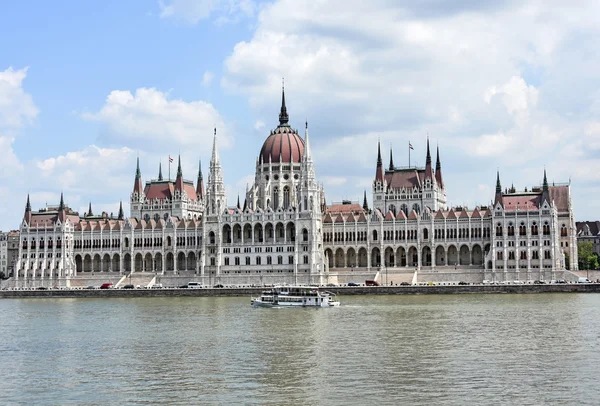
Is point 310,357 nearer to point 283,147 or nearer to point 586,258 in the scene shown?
point 586,258

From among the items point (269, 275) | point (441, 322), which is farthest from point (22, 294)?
point (441, 322)

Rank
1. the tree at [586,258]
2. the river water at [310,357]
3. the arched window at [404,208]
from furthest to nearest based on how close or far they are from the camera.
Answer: the arched window at [404,208] < the tree at [586,258] < the river water at [310,357]

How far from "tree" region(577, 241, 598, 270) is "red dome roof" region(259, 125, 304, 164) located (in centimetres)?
4504

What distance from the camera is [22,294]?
442ft

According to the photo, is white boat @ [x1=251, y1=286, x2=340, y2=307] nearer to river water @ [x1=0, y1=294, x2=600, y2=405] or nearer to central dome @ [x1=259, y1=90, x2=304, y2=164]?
river water @ [x1=0, y1=294, x2=600, y2=405]

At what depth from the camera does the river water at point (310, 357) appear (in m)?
40.5

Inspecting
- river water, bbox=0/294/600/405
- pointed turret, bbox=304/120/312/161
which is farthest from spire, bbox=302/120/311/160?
river water, bbox=0/294/600/405

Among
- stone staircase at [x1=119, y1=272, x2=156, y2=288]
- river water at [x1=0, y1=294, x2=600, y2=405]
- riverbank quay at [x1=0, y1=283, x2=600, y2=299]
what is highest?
stone staircase at [x1=119, y1=272, x2=156, y2=288]

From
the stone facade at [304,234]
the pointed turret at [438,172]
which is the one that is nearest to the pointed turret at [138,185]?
the stone facade at [304,234]

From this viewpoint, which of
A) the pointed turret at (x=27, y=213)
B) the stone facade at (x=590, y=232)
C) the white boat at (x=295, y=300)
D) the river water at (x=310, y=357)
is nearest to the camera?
the river water at (x=310, y=357)

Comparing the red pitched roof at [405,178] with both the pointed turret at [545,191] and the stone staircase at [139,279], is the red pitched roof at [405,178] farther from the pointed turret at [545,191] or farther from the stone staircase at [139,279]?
the stone staircase at [139,279]

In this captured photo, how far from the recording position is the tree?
145875mm

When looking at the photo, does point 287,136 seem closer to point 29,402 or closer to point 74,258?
point 74,258

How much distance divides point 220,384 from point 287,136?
11586 centimetres
